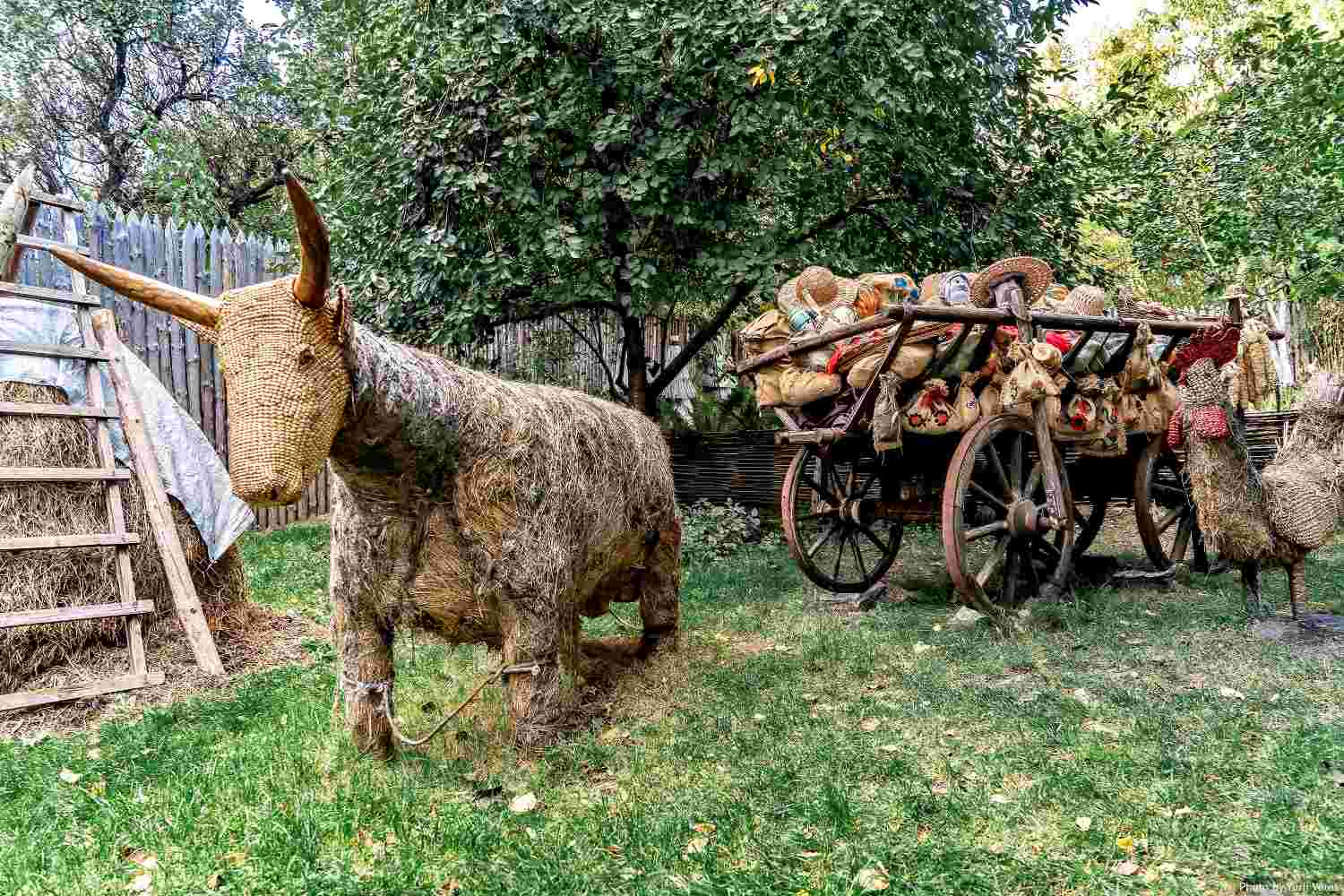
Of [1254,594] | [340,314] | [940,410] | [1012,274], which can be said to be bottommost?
[1254,594]

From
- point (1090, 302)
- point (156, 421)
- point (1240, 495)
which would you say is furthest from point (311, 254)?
point (1090, 302)

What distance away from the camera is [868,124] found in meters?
7.23

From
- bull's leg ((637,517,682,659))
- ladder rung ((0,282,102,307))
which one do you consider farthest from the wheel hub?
ladder rung ((0,282,102,307))

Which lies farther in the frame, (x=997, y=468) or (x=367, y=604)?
(x=997, y=468)

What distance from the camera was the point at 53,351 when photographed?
17.6 ft

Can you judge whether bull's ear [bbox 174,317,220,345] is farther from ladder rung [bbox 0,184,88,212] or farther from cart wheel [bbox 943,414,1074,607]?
cart wheel [bbox 943,414,1074,607]

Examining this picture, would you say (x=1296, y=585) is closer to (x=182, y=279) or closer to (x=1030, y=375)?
(x=1030, y=375)

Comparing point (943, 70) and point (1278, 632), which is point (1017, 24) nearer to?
point (943, 70)

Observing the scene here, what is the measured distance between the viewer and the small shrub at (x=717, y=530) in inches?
352

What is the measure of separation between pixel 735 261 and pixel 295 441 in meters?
5.39

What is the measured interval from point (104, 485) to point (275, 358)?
365 cm

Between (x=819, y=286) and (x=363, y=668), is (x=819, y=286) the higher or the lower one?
the higher one

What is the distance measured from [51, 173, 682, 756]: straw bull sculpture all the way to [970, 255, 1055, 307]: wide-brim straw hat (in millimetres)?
3002

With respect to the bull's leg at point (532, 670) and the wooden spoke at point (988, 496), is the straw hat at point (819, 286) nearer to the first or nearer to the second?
the wooden spoke at point (988, 496)
